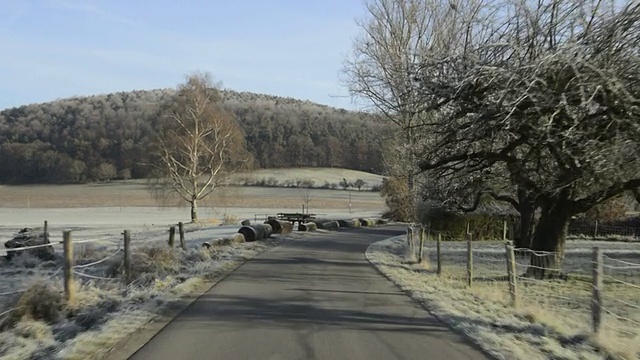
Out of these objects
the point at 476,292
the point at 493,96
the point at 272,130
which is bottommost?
the point at 476,292

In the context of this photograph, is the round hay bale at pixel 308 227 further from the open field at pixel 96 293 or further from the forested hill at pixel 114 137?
the forested hill at pixel 114 137

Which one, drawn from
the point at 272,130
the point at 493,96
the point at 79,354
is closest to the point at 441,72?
the point at 493,96

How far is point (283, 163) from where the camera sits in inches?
4825

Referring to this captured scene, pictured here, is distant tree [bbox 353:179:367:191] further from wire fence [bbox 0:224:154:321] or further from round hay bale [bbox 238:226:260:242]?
wire fence [bbox 0:224:154:321]

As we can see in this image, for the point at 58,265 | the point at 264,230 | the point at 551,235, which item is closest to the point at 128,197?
the point at 264,230

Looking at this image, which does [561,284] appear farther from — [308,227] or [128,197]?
[128,197]

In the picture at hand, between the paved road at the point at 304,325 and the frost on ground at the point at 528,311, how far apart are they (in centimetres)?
49

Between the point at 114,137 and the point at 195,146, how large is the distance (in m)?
59.0

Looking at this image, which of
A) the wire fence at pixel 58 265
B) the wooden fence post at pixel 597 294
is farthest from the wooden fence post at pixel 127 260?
the wooden fence post at pixel 597 294

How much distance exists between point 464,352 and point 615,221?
1587 inches

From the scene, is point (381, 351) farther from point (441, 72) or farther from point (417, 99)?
point (417, 99)

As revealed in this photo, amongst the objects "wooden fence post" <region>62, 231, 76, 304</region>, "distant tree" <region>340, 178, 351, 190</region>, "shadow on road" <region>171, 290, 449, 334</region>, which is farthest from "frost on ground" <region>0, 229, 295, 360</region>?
"distant tree" <region>340, 178, 351, 190</region>

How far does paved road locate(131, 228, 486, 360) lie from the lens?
7.56 metres

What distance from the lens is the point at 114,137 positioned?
104m
